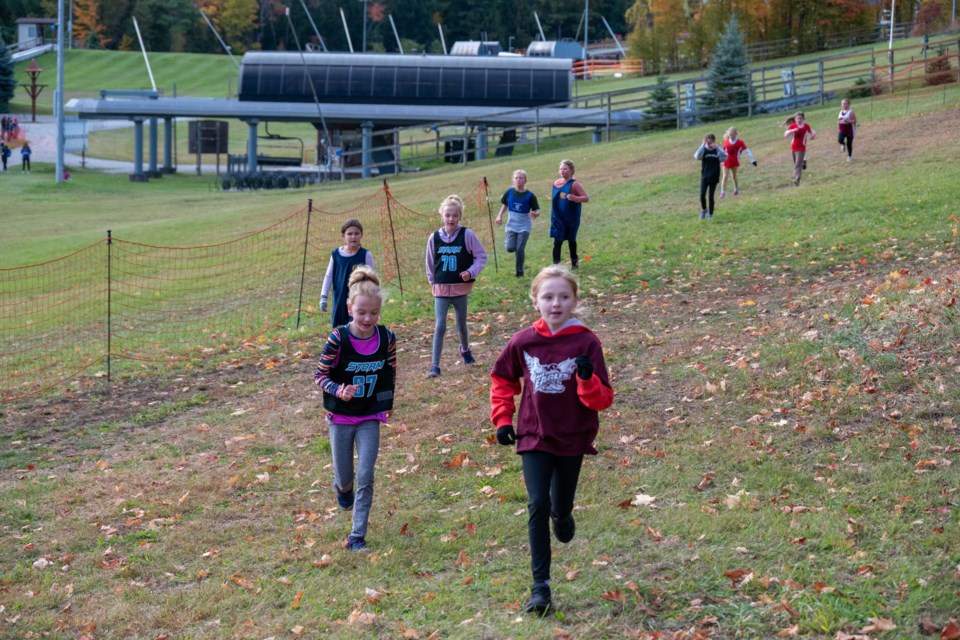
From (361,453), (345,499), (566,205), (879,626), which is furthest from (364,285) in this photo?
(566,205)

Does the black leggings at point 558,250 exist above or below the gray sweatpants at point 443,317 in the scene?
above

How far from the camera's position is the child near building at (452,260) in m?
10.5

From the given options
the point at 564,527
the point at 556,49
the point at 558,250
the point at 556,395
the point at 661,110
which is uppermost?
the point at 556,49

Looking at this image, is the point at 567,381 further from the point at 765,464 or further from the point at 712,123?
the point at 712,123

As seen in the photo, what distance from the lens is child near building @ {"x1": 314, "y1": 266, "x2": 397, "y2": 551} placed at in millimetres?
6594

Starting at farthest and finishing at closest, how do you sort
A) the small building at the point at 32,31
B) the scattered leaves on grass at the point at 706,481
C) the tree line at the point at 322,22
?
the tree line at the point at 322,22 → the small building at the point at 32,31 → the scattered leaves on grass at the point at 706,481

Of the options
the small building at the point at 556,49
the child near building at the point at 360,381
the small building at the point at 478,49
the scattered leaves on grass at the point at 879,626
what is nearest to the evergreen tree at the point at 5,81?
the small building at the point at 478,49

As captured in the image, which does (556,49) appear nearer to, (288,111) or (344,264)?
(288,111)

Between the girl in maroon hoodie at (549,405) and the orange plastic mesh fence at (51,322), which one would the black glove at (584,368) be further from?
the orange plastic mesh fence at (51,322)

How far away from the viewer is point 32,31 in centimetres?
9650

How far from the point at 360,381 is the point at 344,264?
315cm

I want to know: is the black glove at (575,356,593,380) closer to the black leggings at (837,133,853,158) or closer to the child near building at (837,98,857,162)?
the child near building at (837,98,857,162)

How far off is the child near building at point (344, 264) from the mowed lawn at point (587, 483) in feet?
3.98

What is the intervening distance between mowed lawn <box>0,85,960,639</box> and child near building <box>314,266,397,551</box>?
20.2 inches
